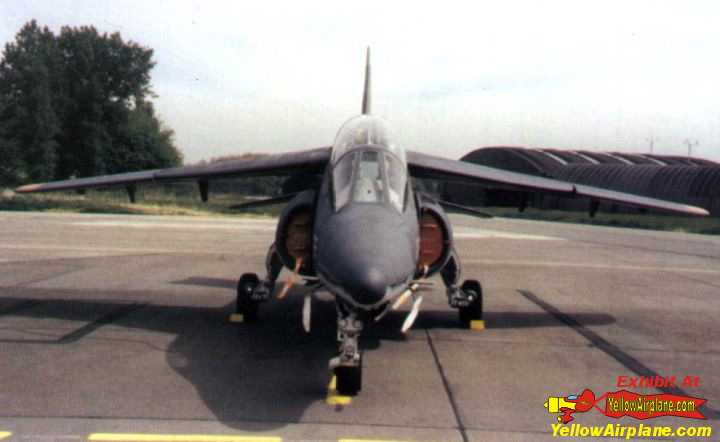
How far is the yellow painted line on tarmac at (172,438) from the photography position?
493cm

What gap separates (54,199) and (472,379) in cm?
4681

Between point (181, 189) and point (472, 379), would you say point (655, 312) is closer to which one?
point (472, 379)

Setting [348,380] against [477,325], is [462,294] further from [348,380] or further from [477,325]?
[348,380]

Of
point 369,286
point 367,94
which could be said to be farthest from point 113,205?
point 369,286

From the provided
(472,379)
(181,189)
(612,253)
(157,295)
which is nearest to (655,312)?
(472,379)

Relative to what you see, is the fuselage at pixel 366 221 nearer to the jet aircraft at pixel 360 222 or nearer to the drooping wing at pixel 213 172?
the jet aircraft at pixel 360 222

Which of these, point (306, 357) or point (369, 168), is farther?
point (306, 357)

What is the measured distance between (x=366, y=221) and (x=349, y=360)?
57.4 inches

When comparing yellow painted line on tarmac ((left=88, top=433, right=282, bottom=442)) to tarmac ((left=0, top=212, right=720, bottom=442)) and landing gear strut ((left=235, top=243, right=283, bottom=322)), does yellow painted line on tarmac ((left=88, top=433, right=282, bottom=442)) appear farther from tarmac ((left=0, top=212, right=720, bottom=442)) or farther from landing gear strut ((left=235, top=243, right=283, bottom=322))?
landing gear strut ((left=235, top=243, right=283, bottom=322))

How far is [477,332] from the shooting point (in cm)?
946

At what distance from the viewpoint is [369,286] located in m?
5.50

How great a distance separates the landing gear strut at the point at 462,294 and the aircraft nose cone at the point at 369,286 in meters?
3.62

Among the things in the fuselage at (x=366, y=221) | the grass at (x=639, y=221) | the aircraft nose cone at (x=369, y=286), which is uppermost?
the fuselage at (x=366, y=221)

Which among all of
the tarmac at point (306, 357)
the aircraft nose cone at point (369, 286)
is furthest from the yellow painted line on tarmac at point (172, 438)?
the aircraft nose cone at point (369, 286)
